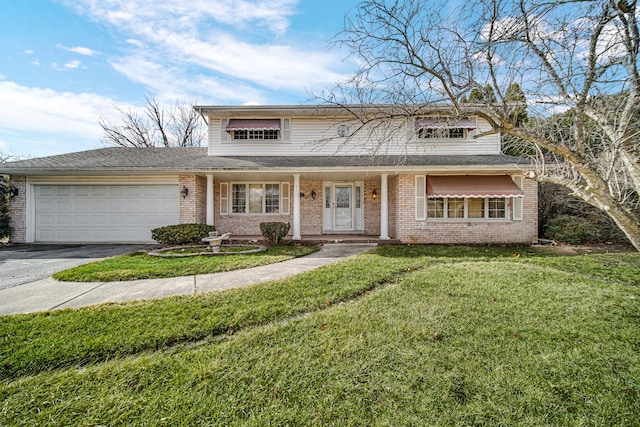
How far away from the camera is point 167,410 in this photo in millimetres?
2355

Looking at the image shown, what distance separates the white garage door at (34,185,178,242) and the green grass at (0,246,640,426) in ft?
29.0

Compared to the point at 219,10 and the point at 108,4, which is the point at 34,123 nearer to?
the point at 108,4

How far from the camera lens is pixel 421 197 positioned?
39.0 ft

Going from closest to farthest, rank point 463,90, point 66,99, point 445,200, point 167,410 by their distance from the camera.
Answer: point 167,410 < point 463,90 < point 445,200 < point 66,99

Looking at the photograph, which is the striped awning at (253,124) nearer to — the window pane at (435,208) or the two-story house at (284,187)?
the two-story house at (284,187)

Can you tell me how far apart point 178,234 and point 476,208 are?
40.2ft

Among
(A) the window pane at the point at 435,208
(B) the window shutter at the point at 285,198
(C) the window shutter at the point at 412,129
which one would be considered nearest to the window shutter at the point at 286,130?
(B) the window shutter at the point at 285,198

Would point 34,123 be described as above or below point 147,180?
above

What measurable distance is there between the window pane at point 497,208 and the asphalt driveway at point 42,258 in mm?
14106

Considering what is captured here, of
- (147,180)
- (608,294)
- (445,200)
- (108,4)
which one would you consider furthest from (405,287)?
(147,180)

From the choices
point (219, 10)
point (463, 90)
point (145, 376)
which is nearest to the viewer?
point (145, 376)

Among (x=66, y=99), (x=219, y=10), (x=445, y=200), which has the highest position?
(x=66, y=99)

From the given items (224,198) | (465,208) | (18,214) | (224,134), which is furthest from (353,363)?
(18,214)

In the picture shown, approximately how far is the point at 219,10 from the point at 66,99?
542 inches
